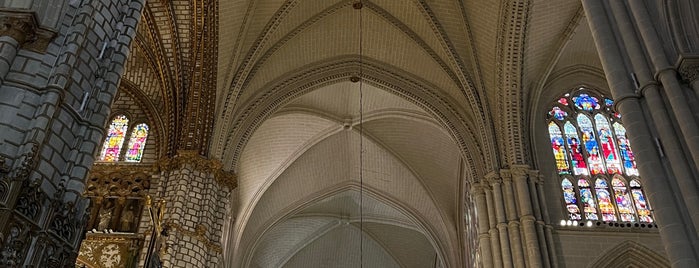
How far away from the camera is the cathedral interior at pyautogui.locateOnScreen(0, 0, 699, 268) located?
21.8 feet

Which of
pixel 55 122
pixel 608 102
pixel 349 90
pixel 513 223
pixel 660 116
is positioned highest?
pixel 349 90

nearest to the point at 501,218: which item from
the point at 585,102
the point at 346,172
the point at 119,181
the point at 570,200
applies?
the point at 570,200

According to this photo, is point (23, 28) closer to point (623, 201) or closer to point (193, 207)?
point (193, 207)

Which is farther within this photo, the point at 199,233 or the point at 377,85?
the point at 377,85

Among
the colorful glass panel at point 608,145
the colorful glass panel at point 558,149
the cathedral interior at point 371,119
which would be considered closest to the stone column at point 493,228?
the cathedral interior at point 371,119

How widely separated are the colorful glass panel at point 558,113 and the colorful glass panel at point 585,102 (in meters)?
0.46

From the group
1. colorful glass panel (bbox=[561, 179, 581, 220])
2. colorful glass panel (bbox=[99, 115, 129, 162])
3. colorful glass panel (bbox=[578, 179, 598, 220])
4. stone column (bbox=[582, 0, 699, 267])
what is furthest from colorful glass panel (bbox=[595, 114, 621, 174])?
colorful glass panel (bbox=[99, 115, 129, 162])

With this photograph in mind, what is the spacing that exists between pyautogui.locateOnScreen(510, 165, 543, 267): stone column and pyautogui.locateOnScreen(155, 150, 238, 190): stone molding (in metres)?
7.11

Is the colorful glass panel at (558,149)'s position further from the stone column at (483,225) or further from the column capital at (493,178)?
the stone column at (483,225)

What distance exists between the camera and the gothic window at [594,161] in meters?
14.3

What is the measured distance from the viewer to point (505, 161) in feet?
50.0

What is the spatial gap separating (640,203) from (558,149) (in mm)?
2311

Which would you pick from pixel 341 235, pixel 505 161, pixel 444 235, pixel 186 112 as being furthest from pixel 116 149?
pixel 341 235

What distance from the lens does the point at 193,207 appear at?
45.3ft
